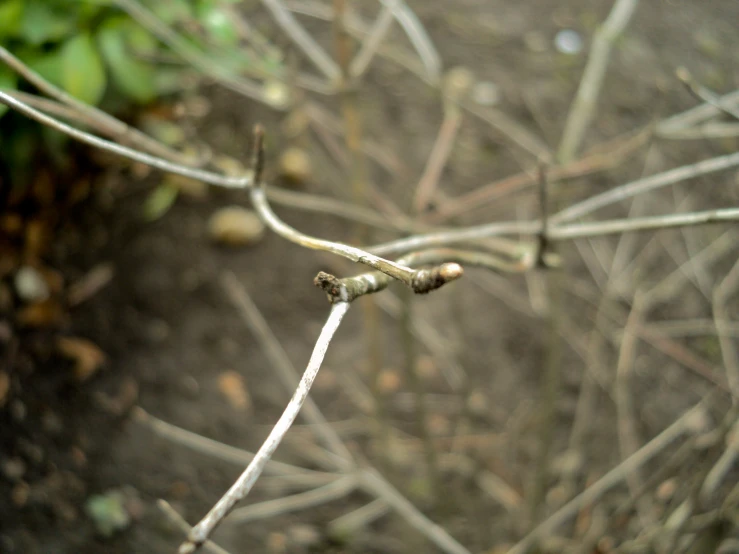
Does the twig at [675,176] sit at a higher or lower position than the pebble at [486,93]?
lower

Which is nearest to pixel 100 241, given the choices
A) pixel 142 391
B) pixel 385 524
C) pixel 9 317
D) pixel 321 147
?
pixel 9 317

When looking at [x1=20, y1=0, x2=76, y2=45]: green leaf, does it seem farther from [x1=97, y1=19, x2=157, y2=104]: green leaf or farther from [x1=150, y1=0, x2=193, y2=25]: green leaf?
[x1=150, y1=0, x2=193, y2=25]: green leaf

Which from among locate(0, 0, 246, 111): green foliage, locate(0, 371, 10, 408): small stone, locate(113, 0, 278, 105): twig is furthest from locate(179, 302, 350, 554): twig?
locate(0, 371, 10, 408): small stone

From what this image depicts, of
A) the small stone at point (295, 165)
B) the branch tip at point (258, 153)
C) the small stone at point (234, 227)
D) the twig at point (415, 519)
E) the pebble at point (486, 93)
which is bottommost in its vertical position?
the twig at point (415, 519)

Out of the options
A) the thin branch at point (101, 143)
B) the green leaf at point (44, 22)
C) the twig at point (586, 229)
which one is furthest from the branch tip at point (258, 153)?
the green leaf at point (44, 22)

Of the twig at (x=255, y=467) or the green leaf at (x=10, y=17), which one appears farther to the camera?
the green leaf at (x=10, y=17)

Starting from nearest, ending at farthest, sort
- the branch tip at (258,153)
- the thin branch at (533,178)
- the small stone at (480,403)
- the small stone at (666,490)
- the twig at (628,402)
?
the branch tip at (258,153), the thin branch at (533,178), the small stone at (666,490), the twig at (628,402), the small stone at (480,403)

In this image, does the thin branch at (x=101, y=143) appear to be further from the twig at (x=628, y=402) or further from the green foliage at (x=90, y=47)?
the twig at (x=628, y=402)
